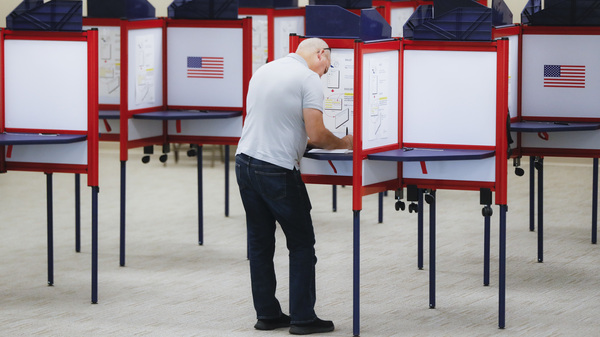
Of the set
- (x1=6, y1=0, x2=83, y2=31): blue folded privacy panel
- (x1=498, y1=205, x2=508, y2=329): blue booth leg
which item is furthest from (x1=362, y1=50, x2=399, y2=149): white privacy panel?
(x1=6, y1=0, x2=83, y2=31): blue folded privacy panel

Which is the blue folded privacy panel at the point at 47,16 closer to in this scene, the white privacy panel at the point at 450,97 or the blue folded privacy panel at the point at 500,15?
the white privacy panel at the point at 450,97

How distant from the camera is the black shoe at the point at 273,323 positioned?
16.0ft

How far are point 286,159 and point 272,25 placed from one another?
3.57m

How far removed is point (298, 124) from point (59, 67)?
1484 millimetres

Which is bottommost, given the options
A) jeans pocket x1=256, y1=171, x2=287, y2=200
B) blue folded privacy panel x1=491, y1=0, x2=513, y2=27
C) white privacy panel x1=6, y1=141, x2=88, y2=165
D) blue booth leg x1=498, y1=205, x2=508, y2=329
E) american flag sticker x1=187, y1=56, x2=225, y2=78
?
blue booth leg x1=498, y1=205, x2=508, y2=329

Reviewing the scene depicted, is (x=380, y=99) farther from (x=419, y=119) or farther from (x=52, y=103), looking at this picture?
(x=52, y=103)

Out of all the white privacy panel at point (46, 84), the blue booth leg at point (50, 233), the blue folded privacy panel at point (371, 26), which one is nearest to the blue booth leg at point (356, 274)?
the blue folded privacy panel at point (371, 26)

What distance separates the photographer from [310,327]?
4.82 meters

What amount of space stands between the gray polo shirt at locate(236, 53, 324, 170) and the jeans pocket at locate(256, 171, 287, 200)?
0.05 meters

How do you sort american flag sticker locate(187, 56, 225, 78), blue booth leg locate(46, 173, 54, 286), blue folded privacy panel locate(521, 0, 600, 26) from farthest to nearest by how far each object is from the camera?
american flag sticker locate(187, 56, 225, 78)
blue folded privacy panel locate(521, 0, 600, 26)
blue booth leg locate(46, 173, 54, 286)

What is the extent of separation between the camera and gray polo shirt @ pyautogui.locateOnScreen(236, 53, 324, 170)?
180 inches

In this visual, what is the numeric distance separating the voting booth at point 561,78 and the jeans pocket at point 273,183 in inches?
76.2

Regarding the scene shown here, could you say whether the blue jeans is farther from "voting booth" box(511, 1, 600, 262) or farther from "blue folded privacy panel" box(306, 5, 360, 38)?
"voting booth" box(511, 1, 600, 262)

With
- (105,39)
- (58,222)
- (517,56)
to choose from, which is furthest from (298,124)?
(58,222)
